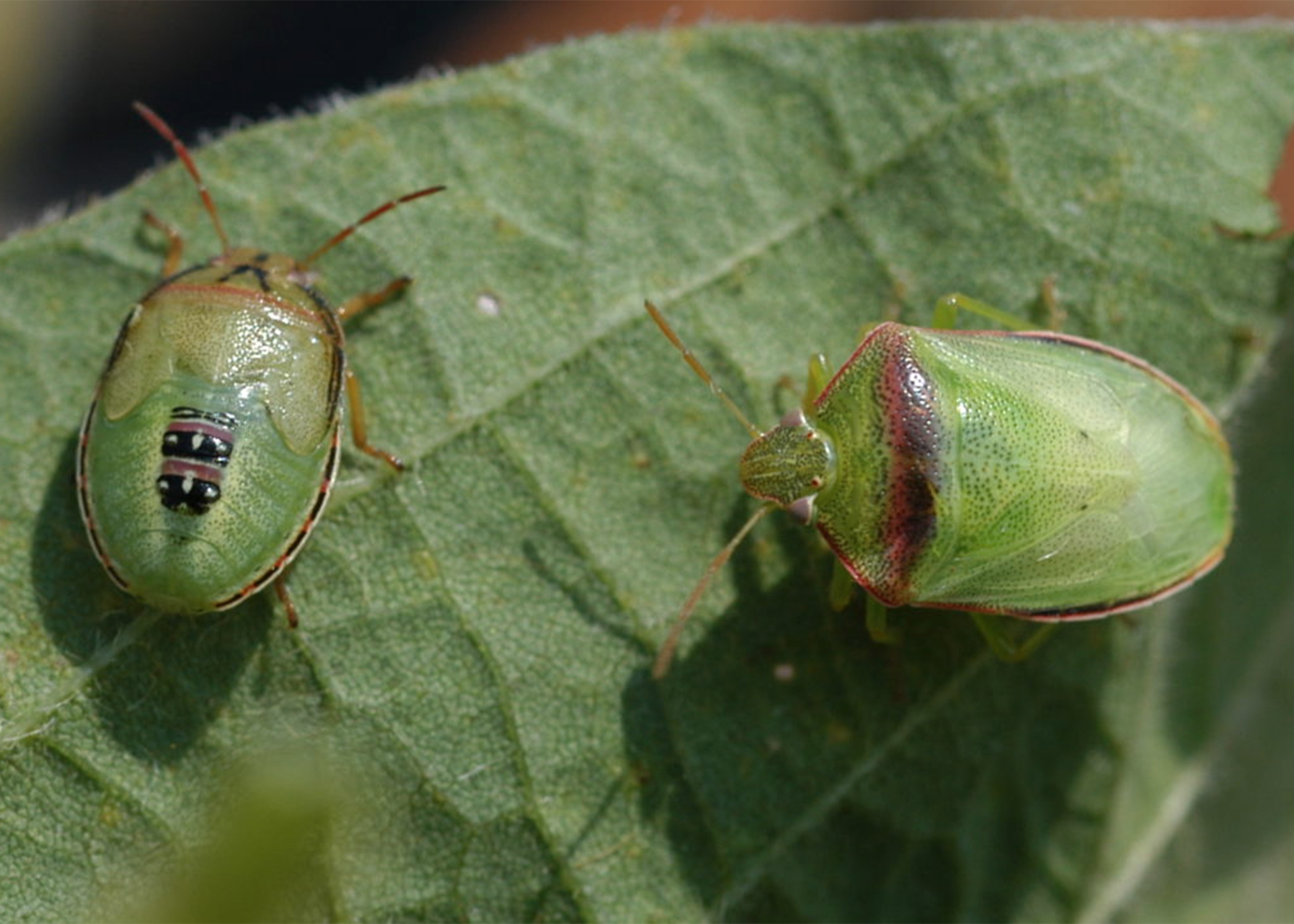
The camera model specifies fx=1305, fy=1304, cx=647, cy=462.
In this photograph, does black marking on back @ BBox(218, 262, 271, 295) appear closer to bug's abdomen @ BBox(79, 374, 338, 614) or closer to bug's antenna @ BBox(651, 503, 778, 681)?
bug's abdomen @ BBox(79, 374, 338, 614)

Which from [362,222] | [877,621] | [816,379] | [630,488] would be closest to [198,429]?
[362,222]

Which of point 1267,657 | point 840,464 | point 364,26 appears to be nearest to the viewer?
point 840,464

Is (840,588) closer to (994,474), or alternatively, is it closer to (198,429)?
(994,474)

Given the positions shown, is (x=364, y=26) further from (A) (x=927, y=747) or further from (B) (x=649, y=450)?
(A) (x=927, y=747)

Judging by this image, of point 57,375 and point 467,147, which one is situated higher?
point 467,147

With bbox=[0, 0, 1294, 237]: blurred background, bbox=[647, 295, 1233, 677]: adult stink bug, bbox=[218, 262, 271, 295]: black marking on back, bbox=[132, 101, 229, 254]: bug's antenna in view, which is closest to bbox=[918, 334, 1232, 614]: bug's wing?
bbox=[647, 295, 1233, 677]: adult stink bug

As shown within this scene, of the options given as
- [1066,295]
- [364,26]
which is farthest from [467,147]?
[364,26]
